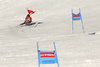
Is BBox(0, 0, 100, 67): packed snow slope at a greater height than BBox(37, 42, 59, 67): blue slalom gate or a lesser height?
lesser

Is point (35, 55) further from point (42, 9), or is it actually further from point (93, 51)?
point (42, 9)

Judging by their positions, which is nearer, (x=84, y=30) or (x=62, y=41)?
(x=62, y=41)

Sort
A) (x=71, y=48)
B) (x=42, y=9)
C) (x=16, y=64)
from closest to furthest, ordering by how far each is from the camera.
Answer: (x=16, y=64), (x=71, y=48), (x=42, y=9)

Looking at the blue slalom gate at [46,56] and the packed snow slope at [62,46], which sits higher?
the blue slalom gate at [46,56]

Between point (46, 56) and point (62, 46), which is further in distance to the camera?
point (62, 46)

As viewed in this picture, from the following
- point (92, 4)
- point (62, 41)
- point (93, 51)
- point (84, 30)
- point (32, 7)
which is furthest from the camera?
point (32, 7)

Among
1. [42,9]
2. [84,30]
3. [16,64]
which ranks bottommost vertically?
[16,64]

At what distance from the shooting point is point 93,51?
757 cm

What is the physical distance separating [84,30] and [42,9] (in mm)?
9677

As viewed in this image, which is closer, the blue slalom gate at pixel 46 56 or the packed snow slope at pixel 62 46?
the blue slalom gate at pixel 46 56

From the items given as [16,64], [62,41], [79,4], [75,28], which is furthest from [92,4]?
[16,64]

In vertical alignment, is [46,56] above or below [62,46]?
above

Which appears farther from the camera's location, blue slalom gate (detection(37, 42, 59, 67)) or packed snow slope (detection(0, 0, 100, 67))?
packed snow slope (detection(0, 0, 100, 67))

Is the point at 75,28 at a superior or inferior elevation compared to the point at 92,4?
inferior
